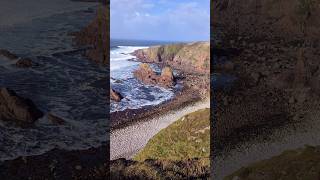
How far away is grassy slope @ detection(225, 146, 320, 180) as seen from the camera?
8.17m

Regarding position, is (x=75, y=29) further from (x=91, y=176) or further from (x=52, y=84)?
(x=91, y=176)

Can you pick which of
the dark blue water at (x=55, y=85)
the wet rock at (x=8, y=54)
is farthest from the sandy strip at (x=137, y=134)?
the wet rock at (x=8, y=54)

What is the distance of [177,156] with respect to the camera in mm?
10453

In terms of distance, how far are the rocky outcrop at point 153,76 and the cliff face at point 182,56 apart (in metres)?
0.79

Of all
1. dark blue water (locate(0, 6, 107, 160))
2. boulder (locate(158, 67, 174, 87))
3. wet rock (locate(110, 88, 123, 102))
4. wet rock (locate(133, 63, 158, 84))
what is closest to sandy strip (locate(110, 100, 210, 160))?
dark blue water (locate(0, 6, 107, 160))

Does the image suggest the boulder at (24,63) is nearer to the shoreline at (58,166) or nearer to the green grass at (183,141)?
the shoreline at (58,166)

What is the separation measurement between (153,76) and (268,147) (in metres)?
5.09

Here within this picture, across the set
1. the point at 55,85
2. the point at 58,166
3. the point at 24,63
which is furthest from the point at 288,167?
the point at 24,63

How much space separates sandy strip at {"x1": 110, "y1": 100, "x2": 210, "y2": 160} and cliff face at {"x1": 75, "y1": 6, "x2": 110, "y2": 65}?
264 centimetres

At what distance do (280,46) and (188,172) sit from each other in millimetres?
5510

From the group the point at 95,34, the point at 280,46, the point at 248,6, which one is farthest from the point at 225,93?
the point at 95,34

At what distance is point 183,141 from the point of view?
37.2ft

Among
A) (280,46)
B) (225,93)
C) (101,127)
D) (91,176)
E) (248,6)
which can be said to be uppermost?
(248,6)

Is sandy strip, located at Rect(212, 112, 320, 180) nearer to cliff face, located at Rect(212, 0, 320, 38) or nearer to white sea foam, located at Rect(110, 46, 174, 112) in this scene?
white sea foam, located at Rect(110, 46, 174, 112)
